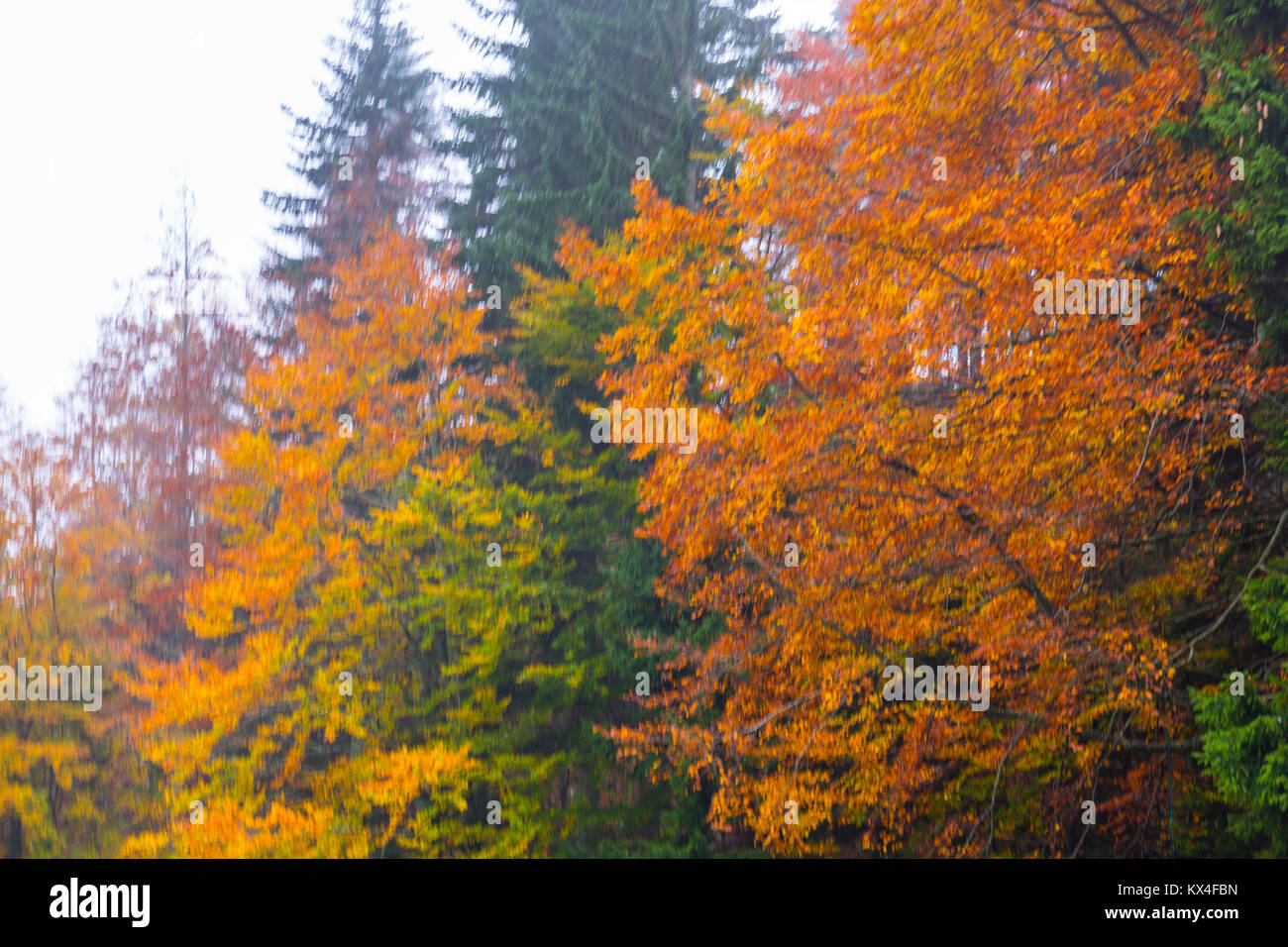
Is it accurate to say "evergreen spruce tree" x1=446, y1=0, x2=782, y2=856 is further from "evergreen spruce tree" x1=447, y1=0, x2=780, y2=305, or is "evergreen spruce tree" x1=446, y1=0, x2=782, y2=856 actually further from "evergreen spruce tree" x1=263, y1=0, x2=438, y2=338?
"evergreen spruce tree" x1=263, y1=0, x2=438, y2=338

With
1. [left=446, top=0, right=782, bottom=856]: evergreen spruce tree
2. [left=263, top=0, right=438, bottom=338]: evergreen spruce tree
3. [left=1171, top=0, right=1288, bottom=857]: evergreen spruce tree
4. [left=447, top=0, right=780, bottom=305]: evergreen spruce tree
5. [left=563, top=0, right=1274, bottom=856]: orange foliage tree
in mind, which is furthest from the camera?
[left=263, top=0, right=438, bottom=338]: evergreen spruce tree

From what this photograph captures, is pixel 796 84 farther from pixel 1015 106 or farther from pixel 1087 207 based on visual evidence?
pixel 1087 207

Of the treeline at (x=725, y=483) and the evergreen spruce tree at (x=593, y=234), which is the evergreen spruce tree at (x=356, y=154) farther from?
the evergreen spruce tree at (x=593, y=234)

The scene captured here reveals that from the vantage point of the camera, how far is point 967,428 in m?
9.68

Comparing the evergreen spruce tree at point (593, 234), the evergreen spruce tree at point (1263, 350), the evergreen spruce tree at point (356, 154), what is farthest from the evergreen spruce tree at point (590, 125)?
the evergreen spruce tree at point (1263, 350)

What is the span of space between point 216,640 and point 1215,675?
15995mm

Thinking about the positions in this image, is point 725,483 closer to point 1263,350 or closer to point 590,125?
point 1263,350

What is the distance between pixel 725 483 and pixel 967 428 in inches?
112

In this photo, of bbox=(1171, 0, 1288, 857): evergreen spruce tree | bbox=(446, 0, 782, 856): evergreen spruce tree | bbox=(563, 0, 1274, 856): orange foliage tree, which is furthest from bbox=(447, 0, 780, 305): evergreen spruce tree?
bbox=(1171, 0, 1288, 857): evergreen spruce tree

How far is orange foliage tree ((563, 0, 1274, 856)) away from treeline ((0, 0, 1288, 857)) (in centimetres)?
6

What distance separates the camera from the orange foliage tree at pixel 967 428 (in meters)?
8.77

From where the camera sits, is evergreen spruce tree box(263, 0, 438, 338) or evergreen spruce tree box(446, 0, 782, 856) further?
evergreen spruce tree box(263, 0, 438, 338)

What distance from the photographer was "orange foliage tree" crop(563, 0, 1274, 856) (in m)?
8.77

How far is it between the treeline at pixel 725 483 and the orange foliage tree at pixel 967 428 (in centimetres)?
6
